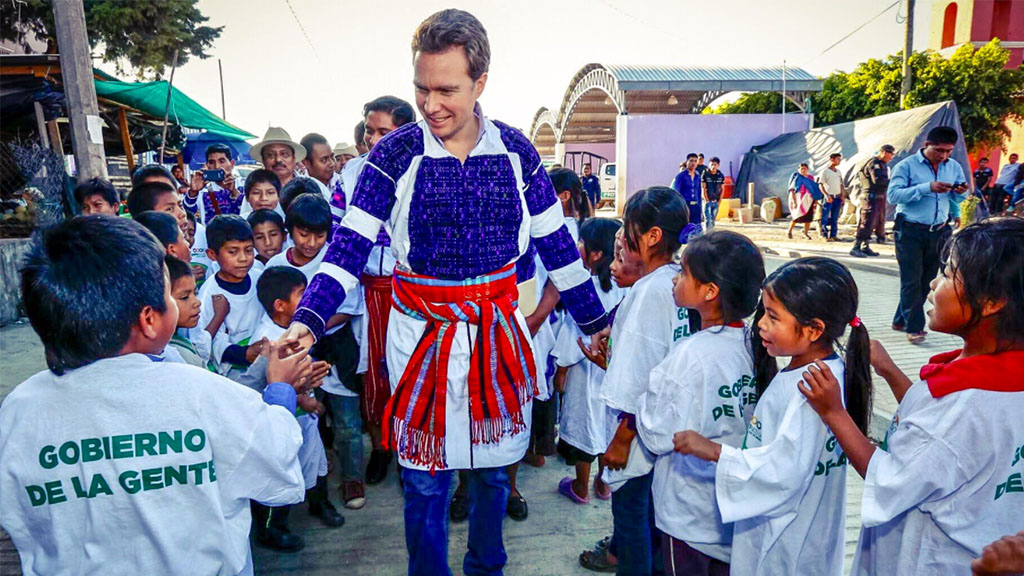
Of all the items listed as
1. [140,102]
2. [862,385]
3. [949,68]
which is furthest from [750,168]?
[862,385]

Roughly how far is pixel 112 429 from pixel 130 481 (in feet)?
0.38

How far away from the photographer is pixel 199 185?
695 centimetres

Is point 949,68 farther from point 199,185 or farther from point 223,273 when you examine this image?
point 223,273

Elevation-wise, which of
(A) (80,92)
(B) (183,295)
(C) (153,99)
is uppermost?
(C) (153,99)

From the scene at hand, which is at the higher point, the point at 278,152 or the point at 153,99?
the point at 153,99

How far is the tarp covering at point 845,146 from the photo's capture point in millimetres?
14016

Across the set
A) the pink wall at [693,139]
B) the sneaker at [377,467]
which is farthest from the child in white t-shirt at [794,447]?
the pink wall at [693,139]

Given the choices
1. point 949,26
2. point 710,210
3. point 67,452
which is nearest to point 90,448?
point 67,452

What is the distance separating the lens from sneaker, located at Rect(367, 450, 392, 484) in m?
3.38

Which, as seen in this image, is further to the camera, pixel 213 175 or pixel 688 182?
pixel 688 182

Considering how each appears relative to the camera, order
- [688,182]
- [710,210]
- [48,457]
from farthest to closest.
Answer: [710,210] < [688,182] < [48,457]

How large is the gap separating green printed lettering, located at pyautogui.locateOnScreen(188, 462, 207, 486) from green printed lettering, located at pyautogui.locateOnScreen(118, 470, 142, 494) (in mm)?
99

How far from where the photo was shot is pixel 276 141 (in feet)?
17.1

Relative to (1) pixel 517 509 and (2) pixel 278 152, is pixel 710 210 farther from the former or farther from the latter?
(1) pixel 517 509
